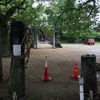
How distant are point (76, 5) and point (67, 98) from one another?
26.7 feet

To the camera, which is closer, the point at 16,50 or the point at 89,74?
the point at 16,50

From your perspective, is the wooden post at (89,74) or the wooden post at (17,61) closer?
the wooden post at (17,61)

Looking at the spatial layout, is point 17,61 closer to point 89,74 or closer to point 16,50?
point 16,50

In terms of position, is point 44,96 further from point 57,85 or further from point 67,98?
point 57,85

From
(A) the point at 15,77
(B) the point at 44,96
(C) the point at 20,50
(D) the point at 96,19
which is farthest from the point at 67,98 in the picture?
(D) the point at 96,19

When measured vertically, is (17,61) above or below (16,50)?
below

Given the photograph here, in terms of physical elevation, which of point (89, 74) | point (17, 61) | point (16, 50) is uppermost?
point (16, 50)

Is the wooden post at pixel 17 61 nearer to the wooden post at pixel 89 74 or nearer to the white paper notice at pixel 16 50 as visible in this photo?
the white paper notice at pixel 16 50

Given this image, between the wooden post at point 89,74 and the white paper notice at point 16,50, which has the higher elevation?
the white paper notice at point 16,50

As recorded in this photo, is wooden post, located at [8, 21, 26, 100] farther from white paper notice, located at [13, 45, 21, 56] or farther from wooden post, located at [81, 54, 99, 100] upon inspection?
wooden post, located at [81, 54, 99, 100]

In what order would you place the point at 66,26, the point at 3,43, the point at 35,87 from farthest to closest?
the point at 3,43
the point at 66,26
the point at 35,87

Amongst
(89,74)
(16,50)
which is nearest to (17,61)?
(16,50)

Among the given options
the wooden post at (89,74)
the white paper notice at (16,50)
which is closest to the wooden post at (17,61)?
the white paper notice at (16,50)

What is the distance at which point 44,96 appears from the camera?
4355mm
